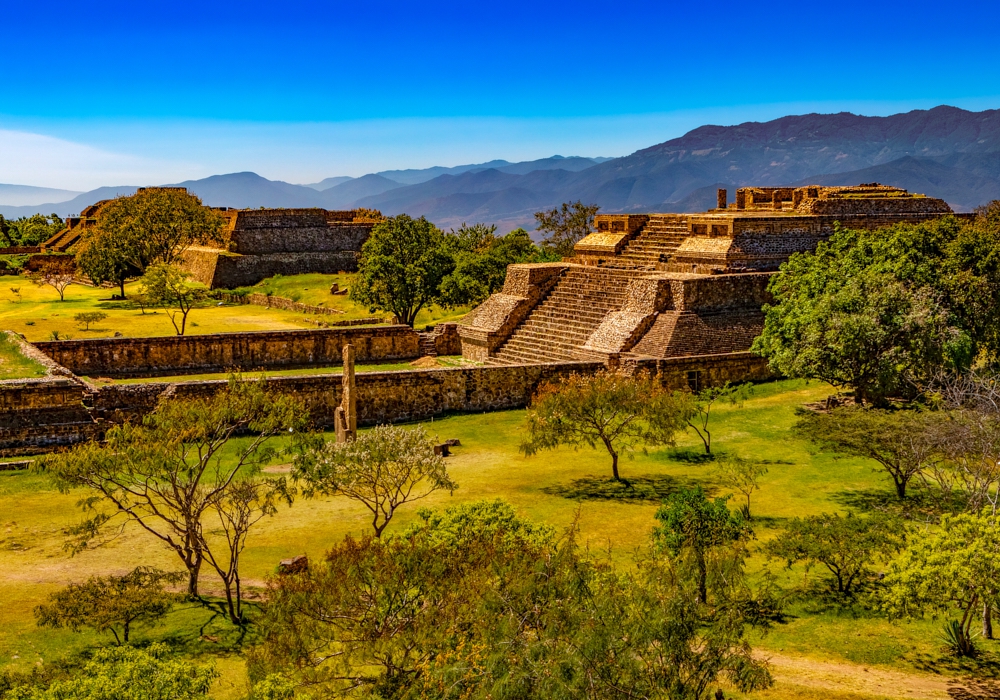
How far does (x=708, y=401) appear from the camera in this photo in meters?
23.8

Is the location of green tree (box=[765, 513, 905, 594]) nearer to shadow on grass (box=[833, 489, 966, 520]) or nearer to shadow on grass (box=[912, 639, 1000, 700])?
shadow on grass (box=[833, 489, 966, 520])

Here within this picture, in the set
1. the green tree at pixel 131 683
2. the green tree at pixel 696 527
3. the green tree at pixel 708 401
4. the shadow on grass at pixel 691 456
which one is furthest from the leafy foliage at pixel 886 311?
the green tree at pixel 131 683

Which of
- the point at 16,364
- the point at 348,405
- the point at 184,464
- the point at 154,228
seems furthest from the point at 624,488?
the point at 154,228

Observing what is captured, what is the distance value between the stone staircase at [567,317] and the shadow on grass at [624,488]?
29.5ft

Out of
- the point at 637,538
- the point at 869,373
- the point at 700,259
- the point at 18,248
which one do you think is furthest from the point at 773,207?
the point at 18,248

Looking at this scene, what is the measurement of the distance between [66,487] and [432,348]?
19684mm

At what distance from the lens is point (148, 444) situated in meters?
13.0

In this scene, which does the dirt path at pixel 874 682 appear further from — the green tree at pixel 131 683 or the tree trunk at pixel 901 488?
the tree trunk at pixel 901 488

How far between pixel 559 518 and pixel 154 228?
140ft

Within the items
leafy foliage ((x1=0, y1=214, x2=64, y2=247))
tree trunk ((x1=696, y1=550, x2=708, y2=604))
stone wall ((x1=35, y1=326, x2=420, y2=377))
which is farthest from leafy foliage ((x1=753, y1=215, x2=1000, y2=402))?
leafy foliage ((x1=0, y1=214, x2=64, y2=247))

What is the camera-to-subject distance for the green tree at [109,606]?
461 inches

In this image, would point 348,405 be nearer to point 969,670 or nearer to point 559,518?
point 559,518

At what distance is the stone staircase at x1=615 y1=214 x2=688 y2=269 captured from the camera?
1288 inches

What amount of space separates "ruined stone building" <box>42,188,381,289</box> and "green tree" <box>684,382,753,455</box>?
36678 mm
